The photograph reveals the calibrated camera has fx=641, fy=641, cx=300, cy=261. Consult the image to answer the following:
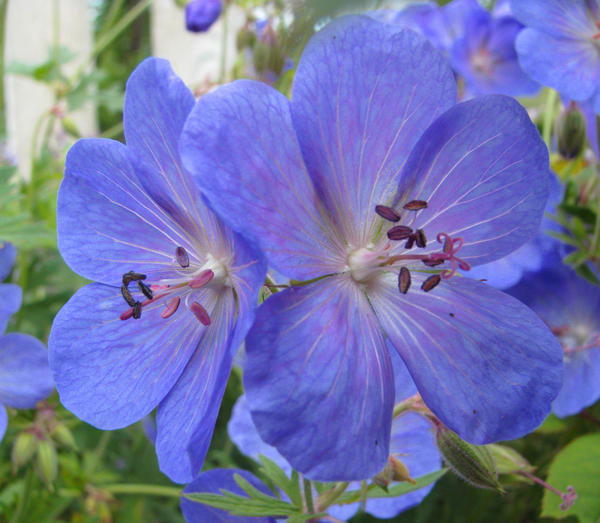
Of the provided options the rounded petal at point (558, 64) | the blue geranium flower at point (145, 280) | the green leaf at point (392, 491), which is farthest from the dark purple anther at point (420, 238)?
the rounded petal at point (558, 64)

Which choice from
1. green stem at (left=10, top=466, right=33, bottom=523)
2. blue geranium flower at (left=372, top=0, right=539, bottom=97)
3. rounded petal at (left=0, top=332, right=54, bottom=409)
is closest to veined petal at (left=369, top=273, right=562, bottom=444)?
rounded petal at (left=0, top=332, right=54, bottom=409)

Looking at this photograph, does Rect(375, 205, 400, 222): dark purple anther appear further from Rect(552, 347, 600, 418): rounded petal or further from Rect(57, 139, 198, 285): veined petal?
Rect(552, 347, 600, 418): rounded petal

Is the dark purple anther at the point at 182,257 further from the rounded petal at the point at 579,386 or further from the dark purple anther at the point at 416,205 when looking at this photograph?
the rounded petal at the point at 579,386

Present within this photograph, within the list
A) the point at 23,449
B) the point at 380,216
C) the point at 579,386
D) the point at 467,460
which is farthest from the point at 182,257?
the point at 579,386

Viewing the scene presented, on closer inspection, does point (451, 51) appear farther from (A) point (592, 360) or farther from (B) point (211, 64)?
(B) point (211, 64)

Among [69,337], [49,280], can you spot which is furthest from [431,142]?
[49,280]

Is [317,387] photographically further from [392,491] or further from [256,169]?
[392,491]
